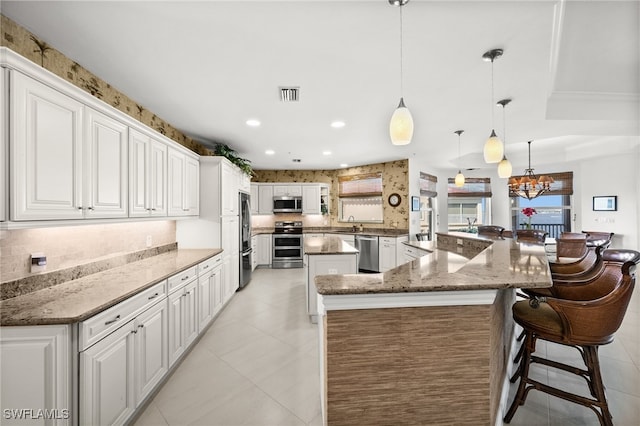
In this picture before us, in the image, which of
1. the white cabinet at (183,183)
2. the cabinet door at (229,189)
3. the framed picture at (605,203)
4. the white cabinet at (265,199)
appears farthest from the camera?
the white cabinet at (265,199)

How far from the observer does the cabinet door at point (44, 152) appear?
1363 millimetres

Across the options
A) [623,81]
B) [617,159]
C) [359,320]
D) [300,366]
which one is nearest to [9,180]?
[359,320]

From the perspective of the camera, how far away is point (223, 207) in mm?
3869

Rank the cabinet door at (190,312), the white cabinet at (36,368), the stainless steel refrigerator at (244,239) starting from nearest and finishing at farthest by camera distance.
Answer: the white cabinet at (36,368) → the cabinet door at (190,312) → the stainless steel refrigerator at (244,239)

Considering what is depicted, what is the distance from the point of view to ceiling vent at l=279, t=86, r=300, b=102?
259 centimetres

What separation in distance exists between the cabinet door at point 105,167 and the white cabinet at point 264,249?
442cm

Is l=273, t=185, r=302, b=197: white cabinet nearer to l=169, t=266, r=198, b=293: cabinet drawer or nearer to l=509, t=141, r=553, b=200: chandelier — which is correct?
l=169, t=266, r=198, b=293: cabinet drawer

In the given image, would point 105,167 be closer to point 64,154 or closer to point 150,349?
point 64,154

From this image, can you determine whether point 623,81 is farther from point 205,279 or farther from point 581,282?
point 205,279

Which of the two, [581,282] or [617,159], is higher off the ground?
[617,159]

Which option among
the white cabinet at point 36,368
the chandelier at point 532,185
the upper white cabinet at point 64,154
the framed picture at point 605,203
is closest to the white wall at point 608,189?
the framed picture at point 605,203

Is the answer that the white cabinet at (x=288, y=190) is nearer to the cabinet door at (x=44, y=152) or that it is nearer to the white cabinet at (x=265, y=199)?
the white cabinet at (x=265, y=199)

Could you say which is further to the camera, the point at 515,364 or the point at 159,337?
the point at 515,364

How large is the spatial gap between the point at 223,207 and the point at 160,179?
3.83 ft
